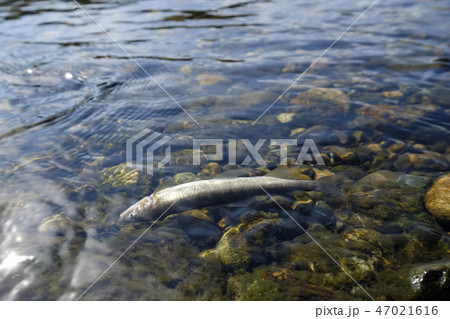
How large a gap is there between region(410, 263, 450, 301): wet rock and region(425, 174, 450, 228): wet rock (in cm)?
96

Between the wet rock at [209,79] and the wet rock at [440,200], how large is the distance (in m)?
5.38

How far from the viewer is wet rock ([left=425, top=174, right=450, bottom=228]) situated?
13.3 ft

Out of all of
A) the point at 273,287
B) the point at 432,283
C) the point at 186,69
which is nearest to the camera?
the point at 432,283

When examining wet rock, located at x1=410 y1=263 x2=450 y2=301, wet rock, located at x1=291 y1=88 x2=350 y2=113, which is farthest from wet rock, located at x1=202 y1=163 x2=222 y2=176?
wet rock, located at x1=410 y1=263 x2=450 y2=301

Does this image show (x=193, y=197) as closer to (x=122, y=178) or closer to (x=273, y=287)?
(x=122, y=178)

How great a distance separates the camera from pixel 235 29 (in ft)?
40.0

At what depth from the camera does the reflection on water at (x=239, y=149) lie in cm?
367

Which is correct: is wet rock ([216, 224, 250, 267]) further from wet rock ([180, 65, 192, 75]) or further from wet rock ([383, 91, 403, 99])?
wet rock ([180, 65, 192, 75])

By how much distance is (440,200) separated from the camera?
4.24 meters

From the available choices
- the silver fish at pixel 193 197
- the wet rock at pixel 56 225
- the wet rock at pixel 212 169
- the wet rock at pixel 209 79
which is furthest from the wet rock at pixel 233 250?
the wet rock at pixel 209 79

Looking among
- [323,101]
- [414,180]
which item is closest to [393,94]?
[323,101]

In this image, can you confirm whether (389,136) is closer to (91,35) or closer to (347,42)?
(347,42)

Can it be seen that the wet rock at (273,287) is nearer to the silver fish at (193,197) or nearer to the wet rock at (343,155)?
the silver fish at (193,197)

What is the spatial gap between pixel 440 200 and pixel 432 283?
1.46 metres
